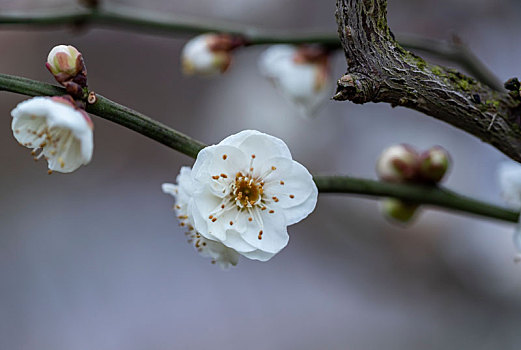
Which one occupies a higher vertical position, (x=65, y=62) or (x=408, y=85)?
(x=408, y=85)

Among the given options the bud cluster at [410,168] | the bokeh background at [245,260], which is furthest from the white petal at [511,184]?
the bokeh background at [245,260]

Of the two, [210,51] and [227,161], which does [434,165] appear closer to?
[227,161]

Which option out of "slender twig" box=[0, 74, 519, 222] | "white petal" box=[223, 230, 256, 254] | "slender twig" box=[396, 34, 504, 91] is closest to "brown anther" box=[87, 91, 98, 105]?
"slender twig" box=[0, 74, 519, 222]

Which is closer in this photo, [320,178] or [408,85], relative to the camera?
[408,85]

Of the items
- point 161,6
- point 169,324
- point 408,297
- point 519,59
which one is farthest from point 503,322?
point 161,6

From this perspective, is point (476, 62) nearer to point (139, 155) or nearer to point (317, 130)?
point (317, 130)

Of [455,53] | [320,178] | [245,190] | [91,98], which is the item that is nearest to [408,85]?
[320,178]
